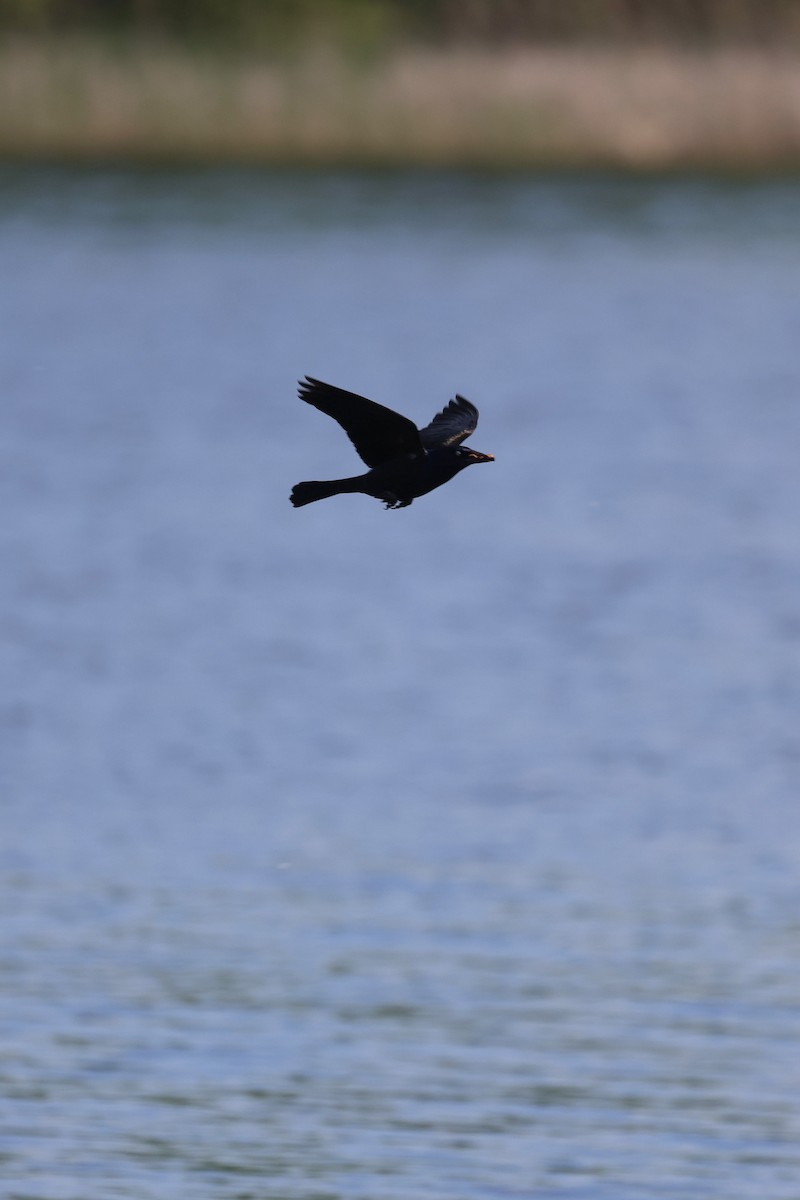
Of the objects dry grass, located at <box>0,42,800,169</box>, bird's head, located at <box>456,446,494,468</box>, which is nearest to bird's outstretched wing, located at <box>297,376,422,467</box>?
bird's head, located at <box>456,446,494,468</box>

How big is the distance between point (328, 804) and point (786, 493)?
847cm

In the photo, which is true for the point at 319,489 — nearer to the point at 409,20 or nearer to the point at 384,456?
the point at 384,456

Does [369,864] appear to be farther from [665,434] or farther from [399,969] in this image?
[665,434]

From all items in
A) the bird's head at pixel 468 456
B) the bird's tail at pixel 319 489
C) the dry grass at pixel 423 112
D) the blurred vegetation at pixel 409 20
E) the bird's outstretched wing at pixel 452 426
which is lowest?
the bird's tail at pixel 319 489

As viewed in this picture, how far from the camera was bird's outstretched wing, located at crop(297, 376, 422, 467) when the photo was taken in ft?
19.4

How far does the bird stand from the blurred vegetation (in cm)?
3073

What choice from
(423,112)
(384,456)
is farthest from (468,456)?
(423,112)

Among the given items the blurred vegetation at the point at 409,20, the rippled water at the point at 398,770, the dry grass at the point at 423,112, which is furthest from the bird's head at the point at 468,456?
the blurred vegetation at the point at 409,20

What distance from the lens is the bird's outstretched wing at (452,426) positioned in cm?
638

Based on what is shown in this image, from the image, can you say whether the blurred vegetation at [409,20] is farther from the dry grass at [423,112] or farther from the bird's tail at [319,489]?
the bird's tail at [319,489]

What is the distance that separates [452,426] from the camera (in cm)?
663

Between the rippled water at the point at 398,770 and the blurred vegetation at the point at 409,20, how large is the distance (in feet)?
38.8

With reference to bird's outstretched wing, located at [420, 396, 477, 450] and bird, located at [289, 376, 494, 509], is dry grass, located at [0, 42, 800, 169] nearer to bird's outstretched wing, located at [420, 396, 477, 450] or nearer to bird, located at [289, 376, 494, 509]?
bird's outstretched wing, located at [420, 396, 477, 450]

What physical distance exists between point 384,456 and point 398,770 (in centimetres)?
636
